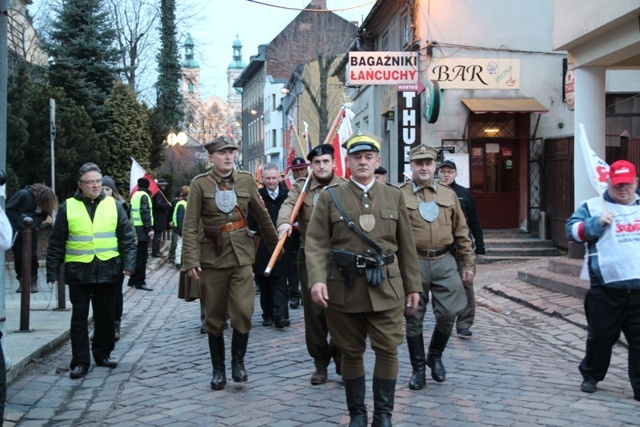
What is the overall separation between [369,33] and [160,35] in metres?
11.7

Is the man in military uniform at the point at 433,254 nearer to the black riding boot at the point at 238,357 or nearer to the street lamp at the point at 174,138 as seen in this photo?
the black riding boot at the point at 238,357

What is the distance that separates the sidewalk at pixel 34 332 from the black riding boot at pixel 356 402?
2.98 m

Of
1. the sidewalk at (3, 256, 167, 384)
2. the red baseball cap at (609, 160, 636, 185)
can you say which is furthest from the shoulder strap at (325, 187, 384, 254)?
the sidewalk at (3, 256, 167, 384)

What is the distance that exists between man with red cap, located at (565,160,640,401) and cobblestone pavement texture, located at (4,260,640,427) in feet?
1.08

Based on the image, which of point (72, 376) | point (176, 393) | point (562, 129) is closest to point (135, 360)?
point (72, 376)

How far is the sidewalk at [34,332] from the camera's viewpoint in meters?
7.62

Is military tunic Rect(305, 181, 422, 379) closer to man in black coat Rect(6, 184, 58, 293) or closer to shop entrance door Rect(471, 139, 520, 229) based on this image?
man in black coat Rect(6, 184, 58, 293)

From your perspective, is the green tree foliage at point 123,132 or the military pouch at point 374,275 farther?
the green tree foliage at point 123,132

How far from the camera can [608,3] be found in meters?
11.7

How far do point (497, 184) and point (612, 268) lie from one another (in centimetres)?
1472

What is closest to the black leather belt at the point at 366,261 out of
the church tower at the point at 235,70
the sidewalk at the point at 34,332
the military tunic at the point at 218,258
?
the military tunic at the point at 218,258

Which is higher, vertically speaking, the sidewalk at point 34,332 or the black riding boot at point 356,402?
the black riding boot at point 356,402

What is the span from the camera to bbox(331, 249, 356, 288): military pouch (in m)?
5.17

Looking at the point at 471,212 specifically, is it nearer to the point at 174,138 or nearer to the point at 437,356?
the point at 437,356
